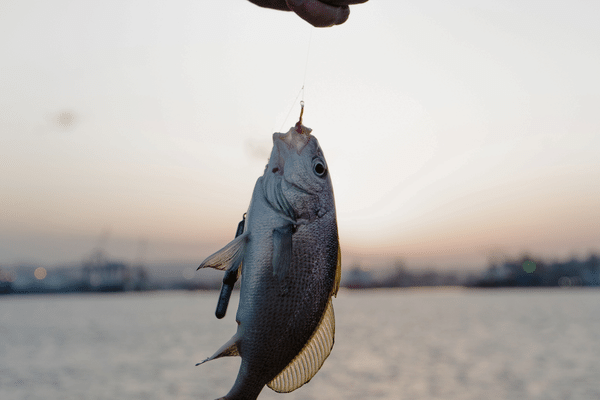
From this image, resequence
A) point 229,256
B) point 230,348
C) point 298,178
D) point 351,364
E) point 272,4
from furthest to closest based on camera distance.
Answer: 1. point 351,364
2. point 272,4
3. point 298,178
4. point 230,348
5. point 229,256

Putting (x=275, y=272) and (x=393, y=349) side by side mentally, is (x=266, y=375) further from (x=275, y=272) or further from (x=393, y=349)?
(x=393, y=349)

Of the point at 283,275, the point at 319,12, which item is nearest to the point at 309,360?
the point at 283,275

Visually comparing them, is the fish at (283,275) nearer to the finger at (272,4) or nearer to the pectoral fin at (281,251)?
the pectoral fin at (281,251)

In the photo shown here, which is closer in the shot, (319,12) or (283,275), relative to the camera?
(283,275)

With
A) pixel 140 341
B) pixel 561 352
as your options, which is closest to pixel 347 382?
pixel 561 352

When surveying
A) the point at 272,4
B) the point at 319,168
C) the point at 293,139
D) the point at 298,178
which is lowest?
the point at 298,178

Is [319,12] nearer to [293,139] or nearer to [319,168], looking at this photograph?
[293,139]
